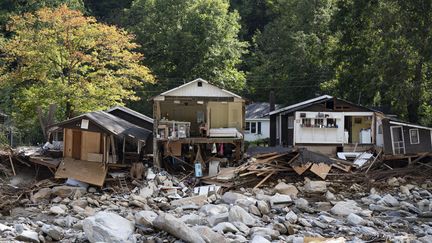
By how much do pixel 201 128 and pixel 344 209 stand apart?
12.8m

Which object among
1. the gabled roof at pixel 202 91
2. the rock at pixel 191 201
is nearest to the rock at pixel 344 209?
the rock at pixel 191 201

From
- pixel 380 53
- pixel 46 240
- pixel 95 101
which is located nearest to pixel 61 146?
pixel 95 101

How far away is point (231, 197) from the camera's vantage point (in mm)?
28328

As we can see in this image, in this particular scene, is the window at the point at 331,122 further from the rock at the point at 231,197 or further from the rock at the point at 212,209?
the rock at the point at 212,209

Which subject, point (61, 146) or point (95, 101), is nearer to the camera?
point (61, 146)

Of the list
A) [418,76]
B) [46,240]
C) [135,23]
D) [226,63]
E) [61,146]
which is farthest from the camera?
[135,23]

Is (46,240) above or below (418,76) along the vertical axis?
below

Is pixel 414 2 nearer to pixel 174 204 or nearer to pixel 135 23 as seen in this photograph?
pixel 174 204

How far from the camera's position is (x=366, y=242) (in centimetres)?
1980

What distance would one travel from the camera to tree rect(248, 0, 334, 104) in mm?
52469

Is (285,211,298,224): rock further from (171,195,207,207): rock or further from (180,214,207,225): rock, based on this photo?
(171,195,207,207): rock

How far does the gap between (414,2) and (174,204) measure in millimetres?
19585

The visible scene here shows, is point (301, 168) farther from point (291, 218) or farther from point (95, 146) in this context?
point (95, 146)

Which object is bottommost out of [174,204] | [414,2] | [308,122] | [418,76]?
[174,204]
